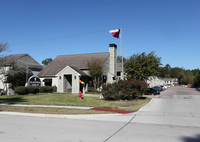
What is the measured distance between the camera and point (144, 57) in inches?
1211

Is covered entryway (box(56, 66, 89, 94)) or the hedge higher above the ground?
covered entryway (box(56, 66, 89, 94))

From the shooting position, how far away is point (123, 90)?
19.9 meters

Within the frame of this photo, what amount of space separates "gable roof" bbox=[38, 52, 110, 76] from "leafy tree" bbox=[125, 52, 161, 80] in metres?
5.24

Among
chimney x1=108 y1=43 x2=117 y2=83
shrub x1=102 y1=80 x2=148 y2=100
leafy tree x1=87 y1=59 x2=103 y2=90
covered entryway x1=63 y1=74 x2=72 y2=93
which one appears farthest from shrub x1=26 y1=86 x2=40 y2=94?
chimney x1=108 y1=43 x2=117 y2=83

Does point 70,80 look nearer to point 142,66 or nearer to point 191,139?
point 142,66

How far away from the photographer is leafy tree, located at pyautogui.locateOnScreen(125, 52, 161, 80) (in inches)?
1187

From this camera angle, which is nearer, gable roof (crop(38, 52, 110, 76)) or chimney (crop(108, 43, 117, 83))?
gable roof (crop(38, 52, 110, 76))

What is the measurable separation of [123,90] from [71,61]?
757 inches

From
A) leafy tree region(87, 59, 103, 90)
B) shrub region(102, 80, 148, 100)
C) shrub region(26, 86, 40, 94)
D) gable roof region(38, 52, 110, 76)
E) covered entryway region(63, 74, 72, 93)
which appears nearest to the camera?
shrub region(102, 80, 148, 100)

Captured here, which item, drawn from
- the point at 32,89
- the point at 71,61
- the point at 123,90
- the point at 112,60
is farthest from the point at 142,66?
the point at 32,89

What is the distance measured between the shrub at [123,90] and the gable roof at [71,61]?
42.8ft

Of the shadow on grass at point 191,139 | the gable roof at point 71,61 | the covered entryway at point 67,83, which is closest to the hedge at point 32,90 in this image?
the covered entryway at point 67,83

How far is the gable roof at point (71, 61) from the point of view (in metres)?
34.3

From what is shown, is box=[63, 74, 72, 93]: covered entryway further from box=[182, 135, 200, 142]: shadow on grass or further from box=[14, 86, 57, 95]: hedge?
box=[182, 135, 200, 142]: shadow on grass
